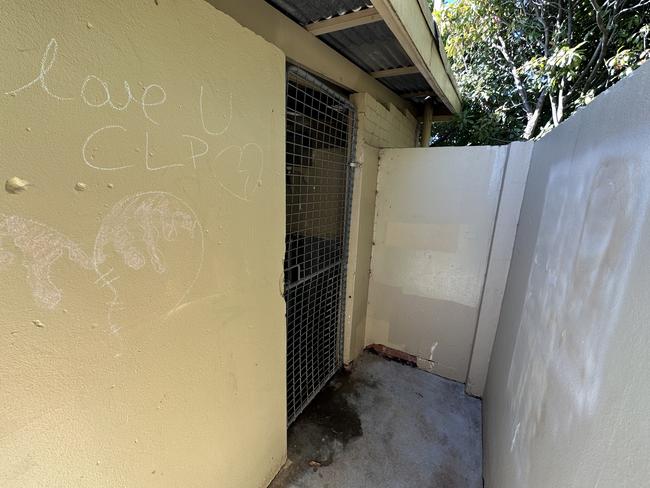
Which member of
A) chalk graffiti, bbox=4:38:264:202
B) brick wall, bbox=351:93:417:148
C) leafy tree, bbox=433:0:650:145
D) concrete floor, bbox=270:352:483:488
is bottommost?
concrete floor, bbox=270:352:483:488

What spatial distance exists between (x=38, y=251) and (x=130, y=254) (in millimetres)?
201

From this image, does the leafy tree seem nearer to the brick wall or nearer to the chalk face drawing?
the brick wall

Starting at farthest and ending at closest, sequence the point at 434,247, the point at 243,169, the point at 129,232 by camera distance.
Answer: the point at 434,247, the point at 243,169, the point at 129,232

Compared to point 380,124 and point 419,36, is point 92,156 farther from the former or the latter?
point 380,124

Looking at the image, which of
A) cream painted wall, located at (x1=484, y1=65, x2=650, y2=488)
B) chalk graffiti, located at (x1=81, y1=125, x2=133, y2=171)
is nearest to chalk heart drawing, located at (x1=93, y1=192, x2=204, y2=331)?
chalk graffiti, located at (x1=81, y1=125, x2=133, y2=171)

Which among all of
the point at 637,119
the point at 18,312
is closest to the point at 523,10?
the point at 637,119

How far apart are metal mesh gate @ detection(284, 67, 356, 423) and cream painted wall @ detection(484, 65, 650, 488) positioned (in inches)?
50.9

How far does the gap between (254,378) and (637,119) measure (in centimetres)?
165

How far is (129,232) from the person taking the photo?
32.9 inches

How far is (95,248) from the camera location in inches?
30.2

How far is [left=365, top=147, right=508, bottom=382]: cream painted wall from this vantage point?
2.32m

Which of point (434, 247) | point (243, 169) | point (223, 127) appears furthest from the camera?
point (434, 247)

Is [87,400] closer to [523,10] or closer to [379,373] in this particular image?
[379,373]

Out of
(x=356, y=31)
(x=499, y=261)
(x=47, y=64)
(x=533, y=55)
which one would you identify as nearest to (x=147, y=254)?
(x=47, y=64)
